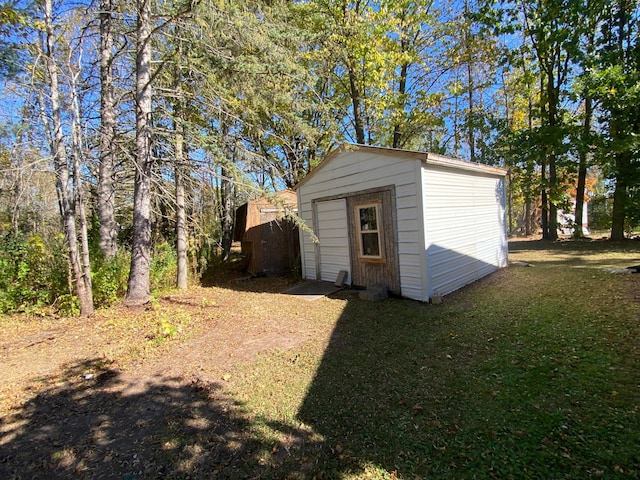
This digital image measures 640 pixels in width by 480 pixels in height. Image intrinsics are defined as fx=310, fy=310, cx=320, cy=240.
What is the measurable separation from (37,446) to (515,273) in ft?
27.7

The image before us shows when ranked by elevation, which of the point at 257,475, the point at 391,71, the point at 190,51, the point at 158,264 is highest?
the point at 391,71

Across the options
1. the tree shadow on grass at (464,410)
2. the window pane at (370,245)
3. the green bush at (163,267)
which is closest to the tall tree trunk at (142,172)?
the green bush at (163,267)

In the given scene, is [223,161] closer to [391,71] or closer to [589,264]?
[589,264]

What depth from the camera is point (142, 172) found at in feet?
17.4

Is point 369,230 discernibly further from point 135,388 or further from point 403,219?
point 135,388

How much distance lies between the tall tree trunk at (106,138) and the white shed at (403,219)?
427cm

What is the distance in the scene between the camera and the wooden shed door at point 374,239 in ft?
20.1

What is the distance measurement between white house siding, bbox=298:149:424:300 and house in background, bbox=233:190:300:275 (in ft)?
9.42

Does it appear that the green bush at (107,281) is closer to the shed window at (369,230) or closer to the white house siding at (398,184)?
the white house siding at (398,184)

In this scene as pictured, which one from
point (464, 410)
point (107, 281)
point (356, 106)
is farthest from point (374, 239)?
point (356, 106)

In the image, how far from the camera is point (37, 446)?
7.69 ft

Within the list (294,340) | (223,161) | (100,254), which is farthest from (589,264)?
(100,254)

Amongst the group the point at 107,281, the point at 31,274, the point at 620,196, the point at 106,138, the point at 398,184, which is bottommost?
the point at 107,281

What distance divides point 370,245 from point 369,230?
0.33 m
